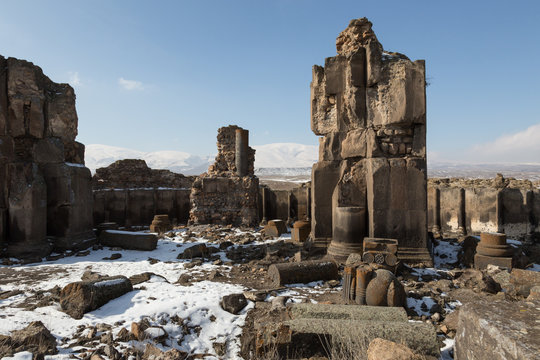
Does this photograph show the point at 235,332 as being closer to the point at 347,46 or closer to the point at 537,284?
the point at 537,284

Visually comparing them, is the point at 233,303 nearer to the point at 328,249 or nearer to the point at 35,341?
the point at 35,341

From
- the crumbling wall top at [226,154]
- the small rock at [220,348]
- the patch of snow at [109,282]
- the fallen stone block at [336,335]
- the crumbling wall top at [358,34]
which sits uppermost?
the crumbling wall top at [358,34]

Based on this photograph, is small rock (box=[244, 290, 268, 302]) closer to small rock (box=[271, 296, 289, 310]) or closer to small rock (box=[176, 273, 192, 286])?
small rock (box=[271, 296, 289, 310])

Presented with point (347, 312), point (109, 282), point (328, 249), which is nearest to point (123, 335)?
point (109, 282)

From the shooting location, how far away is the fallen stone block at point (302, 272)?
5.61 m

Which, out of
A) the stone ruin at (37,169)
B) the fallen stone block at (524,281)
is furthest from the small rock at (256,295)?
the stone ruin at (37,169)

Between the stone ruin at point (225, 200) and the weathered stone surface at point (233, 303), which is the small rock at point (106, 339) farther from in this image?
the stone ruin at point (225, 200)

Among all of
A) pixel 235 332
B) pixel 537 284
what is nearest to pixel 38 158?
pixel 235 332

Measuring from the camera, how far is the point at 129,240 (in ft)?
28.5

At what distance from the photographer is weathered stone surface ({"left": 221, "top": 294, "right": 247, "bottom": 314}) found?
4480 mm

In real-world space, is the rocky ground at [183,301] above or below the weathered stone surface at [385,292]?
below

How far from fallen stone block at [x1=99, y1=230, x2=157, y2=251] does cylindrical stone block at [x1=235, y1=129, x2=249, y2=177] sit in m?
5.82

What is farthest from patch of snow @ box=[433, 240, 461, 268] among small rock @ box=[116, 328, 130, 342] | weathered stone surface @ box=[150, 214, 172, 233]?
weathered stone surface @ box=[150, 214, 172, 233]

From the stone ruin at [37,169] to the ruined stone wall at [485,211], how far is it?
10.4 meters
